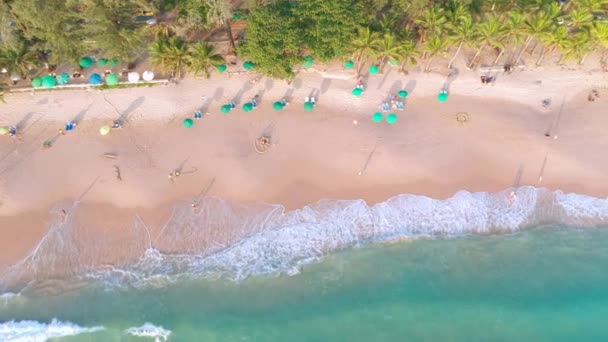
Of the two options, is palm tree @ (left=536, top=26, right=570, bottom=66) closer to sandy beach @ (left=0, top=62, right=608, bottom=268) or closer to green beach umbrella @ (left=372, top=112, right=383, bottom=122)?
sandy beach @ (left=0, top=62, right=608, bottom=268)

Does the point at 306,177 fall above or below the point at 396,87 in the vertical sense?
below

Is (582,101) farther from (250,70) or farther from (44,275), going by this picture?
(44,275)

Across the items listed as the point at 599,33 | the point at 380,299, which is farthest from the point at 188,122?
the point at 599,33

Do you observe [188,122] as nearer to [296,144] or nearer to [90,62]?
[296,144]

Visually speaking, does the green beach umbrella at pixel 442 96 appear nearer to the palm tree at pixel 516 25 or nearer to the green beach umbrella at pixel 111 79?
the palm tree at pixel 516 25

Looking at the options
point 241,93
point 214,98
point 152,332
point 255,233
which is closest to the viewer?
point 152,332

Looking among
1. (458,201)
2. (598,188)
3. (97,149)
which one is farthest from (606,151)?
(97,149)
